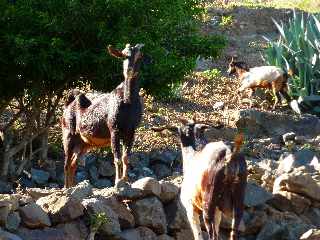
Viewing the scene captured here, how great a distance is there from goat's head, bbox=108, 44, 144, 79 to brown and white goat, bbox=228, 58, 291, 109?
7354 millimetres

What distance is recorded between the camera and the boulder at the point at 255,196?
9898mm

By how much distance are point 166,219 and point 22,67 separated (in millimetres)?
3295

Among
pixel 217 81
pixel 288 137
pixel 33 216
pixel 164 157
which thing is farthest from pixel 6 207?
pixel 217 81

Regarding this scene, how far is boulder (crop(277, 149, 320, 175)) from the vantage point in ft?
35.9

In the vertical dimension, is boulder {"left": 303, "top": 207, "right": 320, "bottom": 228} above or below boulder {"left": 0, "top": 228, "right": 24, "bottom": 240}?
below

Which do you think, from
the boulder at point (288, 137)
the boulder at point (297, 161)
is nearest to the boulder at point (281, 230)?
the boulder at point (297, 161)

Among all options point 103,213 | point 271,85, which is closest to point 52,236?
point 103,213

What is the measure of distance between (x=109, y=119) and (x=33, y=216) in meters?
1.73

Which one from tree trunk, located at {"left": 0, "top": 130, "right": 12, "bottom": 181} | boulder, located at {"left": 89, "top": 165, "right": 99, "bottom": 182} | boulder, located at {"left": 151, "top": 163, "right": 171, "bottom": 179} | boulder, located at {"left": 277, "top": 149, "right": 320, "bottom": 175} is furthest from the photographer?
boulder, located at {"left": 151, "top": 163, "right": 171, "bottom": 179}

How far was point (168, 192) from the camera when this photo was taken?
951 centimetres

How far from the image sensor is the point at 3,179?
1204 centimetres

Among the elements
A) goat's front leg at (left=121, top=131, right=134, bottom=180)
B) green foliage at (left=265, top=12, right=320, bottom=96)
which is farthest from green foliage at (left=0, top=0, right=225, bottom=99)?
green foliage at (left=265, top=12, right=320, bottom=96)

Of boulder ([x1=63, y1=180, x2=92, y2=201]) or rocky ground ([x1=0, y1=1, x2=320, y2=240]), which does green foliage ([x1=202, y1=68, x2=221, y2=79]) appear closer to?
rocky ground ([x1=0, y1=1, x2=320, y2=240])

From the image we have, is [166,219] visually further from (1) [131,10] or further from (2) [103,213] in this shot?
(1) [131,10]
